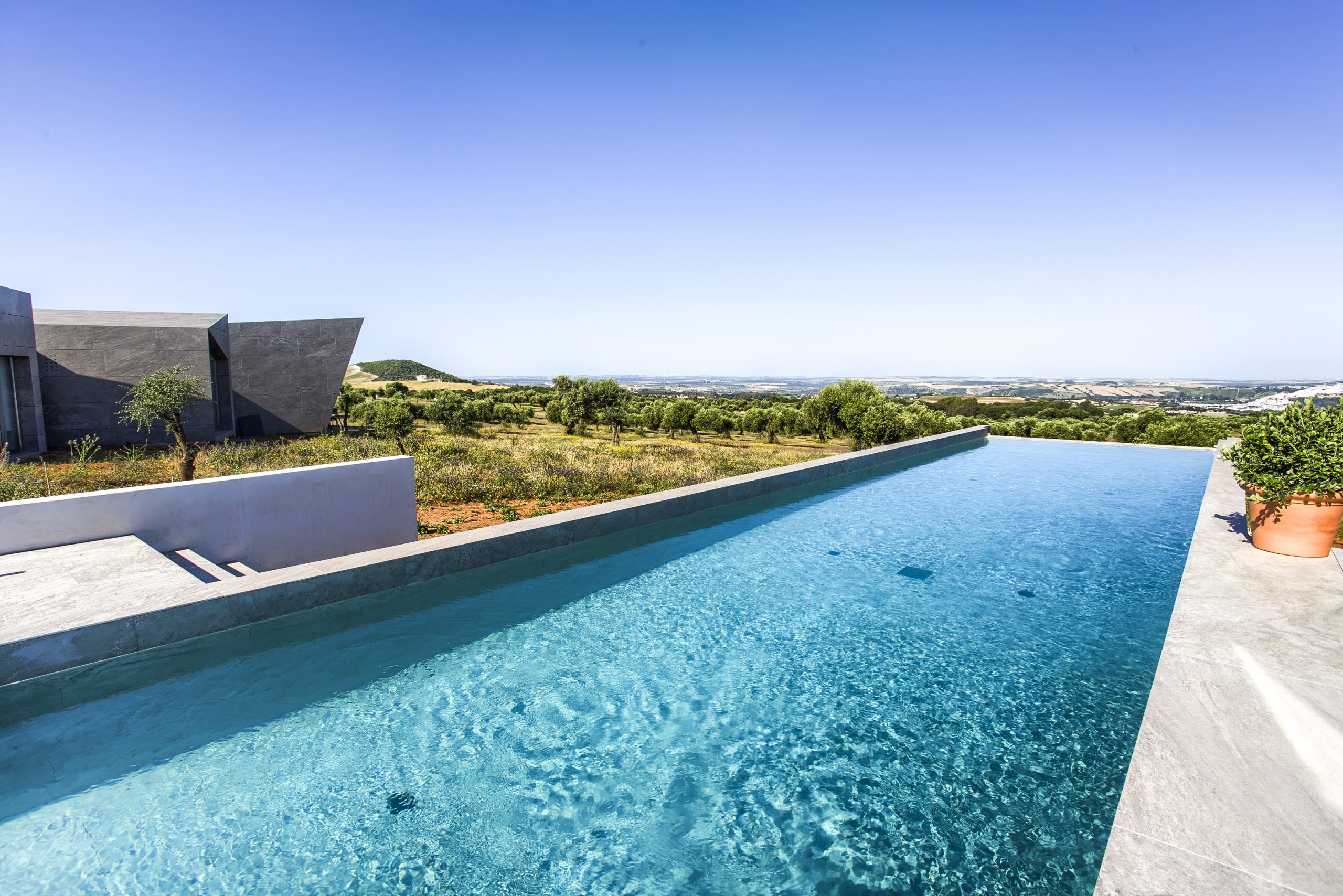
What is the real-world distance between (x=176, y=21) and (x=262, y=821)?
1308cm

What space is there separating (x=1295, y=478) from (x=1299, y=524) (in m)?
0.37

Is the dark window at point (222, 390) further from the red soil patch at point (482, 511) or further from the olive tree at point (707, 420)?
the olive tree at point (707, 420)

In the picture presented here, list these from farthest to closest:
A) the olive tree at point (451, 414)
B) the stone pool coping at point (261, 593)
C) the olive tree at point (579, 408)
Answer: the olive tree at point (579, 408) → the olive tree at point (451, 414) → the stone pool coping at point (261, 593)

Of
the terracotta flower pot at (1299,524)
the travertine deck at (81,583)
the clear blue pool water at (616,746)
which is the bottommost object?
the clear blue pool water at (616,746)

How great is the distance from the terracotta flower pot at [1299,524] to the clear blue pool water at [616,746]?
908mm

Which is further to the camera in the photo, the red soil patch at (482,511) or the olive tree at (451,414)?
the olive tree at (451,414)

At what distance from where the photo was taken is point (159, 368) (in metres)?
14.3

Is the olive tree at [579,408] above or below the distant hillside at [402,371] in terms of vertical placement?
below

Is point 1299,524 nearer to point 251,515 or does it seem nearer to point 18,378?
point 251,515

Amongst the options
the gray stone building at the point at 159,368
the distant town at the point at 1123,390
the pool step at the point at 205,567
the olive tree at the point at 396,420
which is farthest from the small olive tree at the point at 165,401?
the distant town at the point at 1123,390

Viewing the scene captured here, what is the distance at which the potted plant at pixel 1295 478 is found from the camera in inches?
161

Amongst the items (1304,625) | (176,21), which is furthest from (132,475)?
(1304,625)

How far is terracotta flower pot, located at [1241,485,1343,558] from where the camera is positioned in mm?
4137

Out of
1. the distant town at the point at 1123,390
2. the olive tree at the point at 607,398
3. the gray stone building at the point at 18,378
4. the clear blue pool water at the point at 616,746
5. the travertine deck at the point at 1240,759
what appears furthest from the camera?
the olive tree at the point at 607,398
